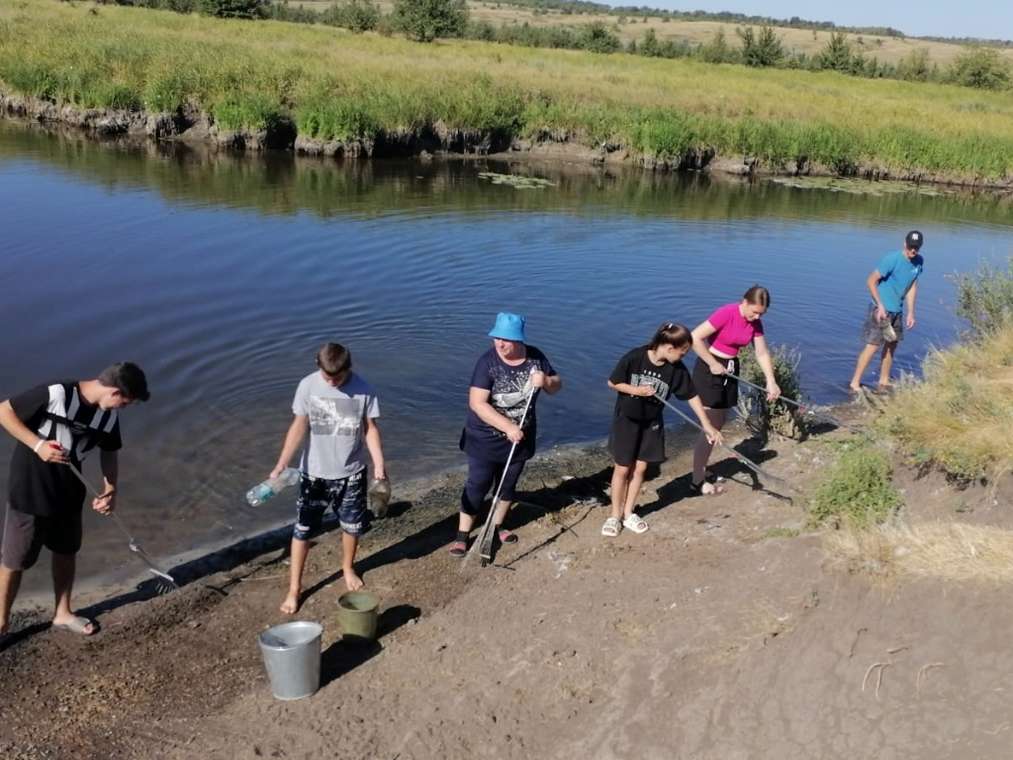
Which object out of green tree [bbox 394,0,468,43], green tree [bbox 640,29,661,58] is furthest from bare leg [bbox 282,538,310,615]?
green tree [bbox 640,29,661,58]

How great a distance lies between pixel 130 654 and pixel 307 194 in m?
17.7

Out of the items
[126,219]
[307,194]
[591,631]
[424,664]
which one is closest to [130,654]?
[424,664]

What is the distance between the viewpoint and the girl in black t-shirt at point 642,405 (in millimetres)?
7090

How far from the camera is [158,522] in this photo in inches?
316

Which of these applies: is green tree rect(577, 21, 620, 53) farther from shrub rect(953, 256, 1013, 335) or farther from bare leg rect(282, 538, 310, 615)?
bare leg rect(282, 538, 310, 615)

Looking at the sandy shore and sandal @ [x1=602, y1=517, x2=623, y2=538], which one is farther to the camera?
sandal @ [x1=602, y1=517, x2=623, y2=538]

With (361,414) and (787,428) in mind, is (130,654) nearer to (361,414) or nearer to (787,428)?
(361,414)

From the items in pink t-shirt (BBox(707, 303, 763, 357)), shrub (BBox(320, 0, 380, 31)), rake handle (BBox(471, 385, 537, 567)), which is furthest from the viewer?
shrub (BBox(320, 0, 380, 31))

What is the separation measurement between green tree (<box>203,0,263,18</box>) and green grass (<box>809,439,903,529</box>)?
5700cm

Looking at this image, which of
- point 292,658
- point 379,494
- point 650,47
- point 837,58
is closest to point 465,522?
point 379,494

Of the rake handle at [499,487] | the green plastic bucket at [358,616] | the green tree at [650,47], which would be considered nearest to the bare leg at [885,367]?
the rake handle at [499,487]

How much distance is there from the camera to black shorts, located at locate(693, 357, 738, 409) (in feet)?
26.5

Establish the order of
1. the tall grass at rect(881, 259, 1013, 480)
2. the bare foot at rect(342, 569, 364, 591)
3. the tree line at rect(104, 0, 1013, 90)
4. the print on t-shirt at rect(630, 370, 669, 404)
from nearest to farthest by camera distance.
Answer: the tall grass at rect(881, 259, 1013, 480) < the bare foot at rect(342, 569, 364, 591) < the print on t-shirt at rect(630, 370, 669, 404) < the tree line at rect(104, 0, 1013, 90)

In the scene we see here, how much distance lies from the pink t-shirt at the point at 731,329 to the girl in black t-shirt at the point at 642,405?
27.7 inches
